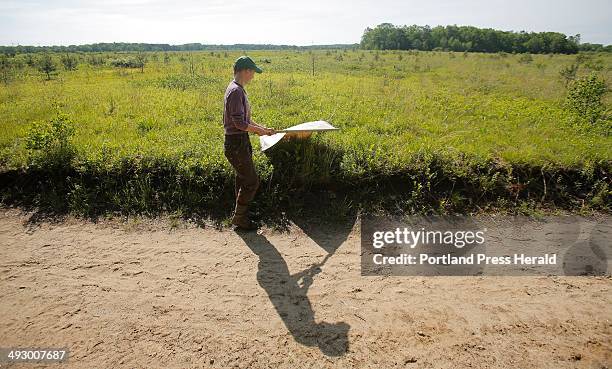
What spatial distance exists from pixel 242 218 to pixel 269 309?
1.76 m

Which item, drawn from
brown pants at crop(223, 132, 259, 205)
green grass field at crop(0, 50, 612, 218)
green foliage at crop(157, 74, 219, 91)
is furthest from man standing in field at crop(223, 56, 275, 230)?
green foliage at crop(157, 74, 219, 91)

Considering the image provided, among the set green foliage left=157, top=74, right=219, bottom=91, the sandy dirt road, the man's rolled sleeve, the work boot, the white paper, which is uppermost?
green foliage left=157, top=74, right=219, bottom=91

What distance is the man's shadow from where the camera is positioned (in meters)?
3.50

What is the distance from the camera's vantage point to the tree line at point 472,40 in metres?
65.1

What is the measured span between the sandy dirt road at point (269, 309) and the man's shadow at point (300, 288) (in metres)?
0.02

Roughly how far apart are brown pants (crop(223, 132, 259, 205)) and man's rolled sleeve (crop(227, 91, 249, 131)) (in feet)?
0.92

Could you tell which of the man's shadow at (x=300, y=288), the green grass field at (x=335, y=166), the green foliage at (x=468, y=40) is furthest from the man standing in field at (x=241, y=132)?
the green foliage at (x=468, y=40)

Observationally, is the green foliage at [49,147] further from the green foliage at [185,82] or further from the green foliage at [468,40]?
the green foliage at [468,40]

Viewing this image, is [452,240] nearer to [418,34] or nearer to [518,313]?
[518,313]

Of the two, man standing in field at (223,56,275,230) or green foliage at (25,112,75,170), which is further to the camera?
green foliage at (25,112,75,170)

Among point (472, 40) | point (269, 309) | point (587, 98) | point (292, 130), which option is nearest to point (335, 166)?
point (292, 130)

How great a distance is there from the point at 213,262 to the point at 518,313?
3648mm

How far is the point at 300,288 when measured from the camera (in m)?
4.17

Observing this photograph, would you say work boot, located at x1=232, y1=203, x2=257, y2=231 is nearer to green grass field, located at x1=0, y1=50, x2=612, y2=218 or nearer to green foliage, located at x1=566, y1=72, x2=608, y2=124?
green grass field, located at x1=0, y1=50, x2=612, y2=218
